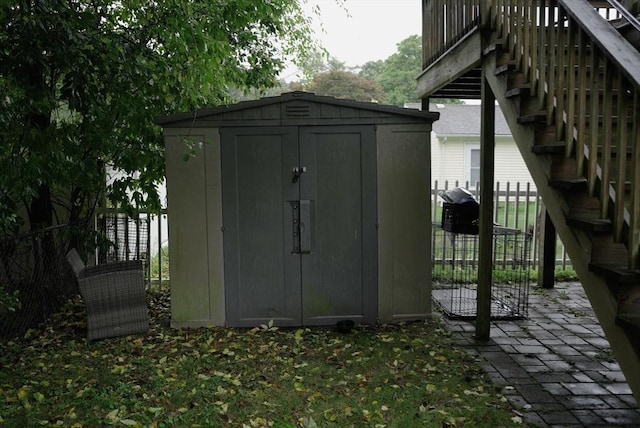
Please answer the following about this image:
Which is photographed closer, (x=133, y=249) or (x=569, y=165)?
(x=569, y=165)

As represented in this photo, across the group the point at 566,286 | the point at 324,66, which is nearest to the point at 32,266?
the point at 566,286

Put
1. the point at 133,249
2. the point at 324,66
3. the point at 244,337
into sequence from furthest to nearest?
1. the point at 324,66
2. the point at 133,249
3. the point at 244,337

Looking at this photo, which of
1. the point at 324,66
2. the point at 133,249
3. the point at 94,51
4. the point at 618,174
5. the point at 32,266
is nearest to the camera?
the point at 618,174

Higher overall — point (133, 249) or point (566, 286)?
point (133, 249)

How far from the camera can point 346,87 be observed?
2852 cm

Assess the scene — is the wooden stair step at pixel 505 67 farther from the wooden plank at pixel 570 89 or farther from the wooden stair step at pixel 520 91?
the wooden plank at pixel 570 89

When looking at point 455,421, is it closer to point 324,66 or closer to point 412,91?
point 412,91

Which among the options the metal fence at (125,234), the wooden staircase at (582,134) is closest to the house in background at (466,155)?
the metal fence at (125,234)

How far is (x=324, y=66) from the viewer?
35375 mm

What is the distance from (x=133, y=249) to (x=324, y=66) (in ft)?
98.7

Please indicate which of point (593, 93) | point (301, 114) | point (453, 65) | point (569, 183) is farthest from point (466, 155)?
point (593, 93)

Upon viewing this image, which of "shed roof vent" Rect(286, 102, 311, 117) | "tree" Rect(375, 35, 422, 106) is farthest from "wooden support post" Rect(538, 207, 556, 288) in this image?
"tree" Rect(375, 35, 422, 106)

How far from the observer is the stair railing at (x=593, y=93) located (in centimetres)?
243

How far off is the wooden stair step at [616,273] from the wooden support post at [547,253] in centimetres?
490
